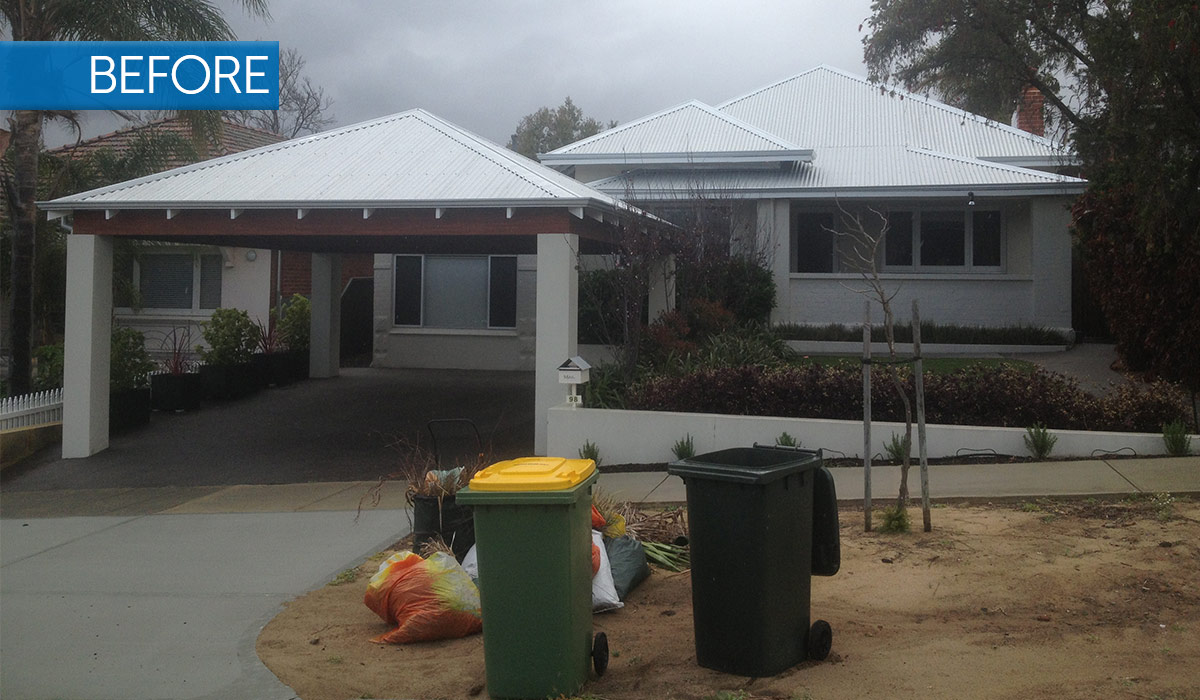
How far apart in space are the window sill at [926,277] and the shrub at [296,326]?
31.5ft

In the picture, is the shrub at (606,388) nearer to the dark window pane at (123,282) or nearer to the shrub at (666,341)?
the shrub at (666,341)

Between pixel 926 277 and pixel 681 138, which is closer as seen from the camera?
pixel 926 277

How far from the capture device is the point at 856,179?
1833 cm

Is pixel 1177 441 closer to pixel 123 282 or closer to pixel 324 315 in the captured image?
pixel 324 315

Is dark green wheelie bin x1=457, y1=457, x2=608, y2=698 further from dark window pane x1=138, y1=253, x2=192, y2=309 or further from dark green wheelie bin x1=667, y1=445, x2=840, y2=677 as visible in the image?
dark window pane x1=138, y1=253, x2=192, y2=309

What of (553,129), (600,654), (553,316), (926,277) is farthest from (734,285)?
(553,129)

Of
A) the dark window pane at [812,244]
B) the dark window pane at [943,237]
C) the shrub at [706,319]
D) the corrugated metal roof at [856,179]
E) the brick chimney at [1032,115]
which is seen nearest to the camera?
the shrub at [706,319]

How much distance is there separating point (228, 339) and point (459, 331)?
18.2 ft

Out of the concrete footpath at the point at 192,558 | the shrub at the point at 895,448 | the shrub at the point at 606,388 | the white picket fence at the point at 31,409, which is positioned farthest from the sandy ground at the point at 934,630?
the white picket fence at the point at 31,409

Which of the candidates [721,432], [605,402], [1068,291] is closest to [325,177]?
[605,402]

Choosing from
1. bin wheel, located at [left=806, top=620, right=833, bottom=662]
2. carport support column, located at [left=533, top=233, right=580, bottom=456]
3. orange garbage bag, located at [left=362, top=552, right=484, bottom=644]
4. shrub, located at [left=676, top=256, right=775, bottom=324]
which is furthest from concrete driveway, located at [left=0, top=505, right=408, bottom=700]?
shrub, located at [left=676, top=256, right=775, bottom=324]

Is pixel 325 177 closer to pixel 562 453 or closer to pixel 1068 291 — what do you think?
pixel 562 453

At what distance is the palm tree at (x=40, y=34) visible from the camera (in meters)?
13.4

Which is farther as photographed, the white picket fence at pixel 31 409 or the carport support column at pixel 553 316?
the white picket fence at pixel 31 409
